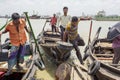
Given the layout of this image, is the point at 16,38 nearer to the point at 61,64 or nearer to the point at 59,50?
the point at 59,50

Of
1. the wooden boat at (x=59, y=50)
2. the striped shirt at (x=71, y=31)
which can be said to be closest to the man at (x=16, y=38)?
the wooden boat at (x=59, y=50)

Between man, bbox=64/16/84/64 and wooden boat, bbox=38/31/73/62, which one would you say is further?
man, bbox=64/16/84/64

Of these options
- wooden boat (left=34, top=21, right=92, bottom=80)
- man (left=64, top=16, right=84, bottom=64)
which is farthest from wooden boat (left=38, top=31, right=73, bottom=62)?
man (left=64, top=16, right=84, bottom=64)

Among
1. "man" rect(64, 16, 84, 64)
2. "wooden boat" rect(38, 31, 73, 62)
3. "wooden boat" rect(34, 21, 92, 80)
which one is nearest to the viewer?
"wooden boat" rect(34, 21, 92, 80)

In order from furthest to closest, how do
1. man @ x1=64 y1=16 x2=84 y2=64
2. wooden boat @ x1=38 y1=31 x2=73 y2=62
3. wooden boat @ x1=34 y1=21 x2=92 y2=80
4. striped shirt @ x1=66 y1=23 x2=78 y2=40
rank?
striped shirt @ x1=66 y1=23 x2=78 y2=40 → man @ x1=64 y1=16 x2=84 y2=64 → wooden boat @ x1=38 y1=31 x2=73 y2=62 → wooden boat @ x1=34 y1=21 x2=92 y2=80

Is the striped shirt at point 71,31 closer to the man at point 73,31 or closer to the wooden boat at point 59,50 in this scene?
the man at point 73,31

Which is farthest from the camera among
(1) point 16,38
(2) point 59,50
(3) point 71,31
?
(3) point 71,31

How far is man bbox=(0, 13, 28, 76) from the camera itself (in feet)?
26.0

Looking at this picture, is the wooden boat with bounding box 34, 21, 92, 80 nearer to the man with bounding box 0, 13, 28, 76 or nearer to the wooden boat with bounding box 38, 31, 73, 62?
the wooden boat with bounding box 38, 31, 73, 62

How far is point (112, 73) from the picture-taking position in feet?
Result: 21.9

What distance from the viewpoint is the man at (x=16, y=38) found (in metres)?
7.92

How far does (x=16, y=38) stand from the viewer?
8047mm

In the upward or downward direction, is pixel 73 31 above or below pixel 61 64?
above

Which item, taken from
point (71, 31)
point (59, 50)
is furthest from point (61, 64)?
point (71, 31)
